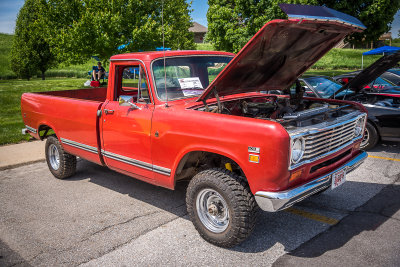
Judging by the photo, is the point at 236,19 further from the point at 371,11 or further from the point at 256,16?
the point at 371,11

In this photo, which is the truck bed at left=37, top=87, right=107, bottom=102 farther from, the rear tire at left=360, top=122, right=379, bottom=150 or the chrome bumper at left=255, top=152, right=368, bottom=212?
the rear tire at left=360, top=122, right=379, bottom=150

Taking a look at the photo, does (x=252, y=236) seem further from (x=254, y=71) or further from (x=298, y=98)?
(x=298, y=98)

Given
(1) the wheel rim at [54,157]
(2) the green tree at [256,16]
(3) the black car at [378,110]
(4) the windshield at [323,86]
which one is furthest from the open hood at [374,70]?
(2) the green tree at [256,16]

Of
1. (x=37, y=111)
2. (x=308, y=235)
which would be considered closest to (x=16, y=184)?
(x=37, y=111)

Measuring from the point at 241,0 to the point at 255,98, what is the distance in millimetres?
20267

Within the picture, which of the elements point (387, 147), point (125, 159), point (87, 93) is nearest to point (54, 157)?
point (87, 93)

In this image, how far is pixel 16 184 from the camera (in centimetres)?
562

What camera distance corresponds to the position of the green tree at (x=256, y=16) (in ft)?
70.0

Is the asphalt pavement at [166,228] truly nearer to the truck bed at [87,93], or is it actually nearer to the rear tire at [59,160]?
the rear tire at [59,160]

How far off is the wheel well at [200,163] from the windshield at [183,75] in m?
0.78

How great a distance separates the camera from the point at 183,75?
13.9ft

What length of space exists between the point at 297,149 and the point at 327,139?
20.4 inches

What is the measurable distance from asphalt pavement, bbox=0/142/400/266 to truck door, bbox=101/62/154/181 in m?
0.64

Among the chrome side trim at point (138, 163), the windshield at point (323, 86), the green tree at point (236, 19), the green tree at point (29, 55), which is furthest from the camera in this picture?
the green tree at point (29, 55)
